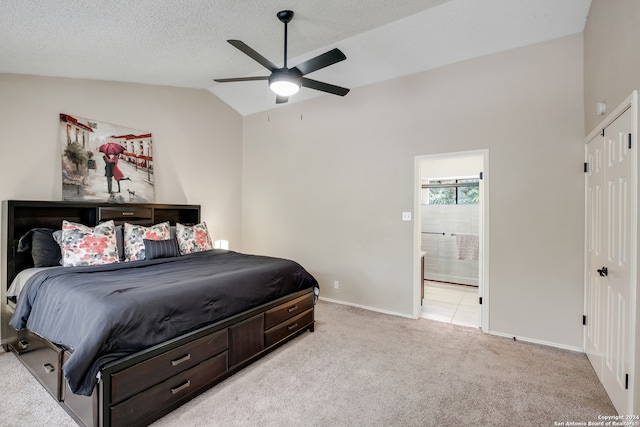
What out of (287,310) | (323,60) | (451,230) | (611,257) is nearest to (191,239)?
(287,310)

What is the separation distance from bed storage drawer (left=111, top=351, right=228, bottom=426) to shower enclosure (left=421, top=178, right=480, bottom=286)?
4761 mm

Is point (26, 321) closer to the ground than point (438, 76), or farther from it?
closer to the ground

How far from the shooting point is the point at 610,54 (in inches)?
86.6

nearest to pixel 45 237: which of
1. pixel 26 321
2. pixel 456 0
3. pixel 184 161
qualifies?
pixel 26 321

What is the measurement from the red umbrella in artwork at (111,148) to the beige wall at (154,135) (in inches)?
11.6

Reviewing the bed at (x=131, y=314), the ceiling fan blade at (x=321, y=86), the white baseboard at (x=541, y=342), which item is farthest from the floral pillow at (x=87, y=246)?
the white baseboard at (x=541, y=342)

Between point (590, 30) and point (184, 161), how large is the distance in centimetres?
498

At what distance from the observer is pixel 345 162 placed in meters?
4.36

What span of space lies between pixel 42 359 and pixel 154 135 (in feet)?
9.73

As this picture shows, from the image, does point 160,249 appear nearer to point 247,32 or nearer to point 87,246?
point 87,246

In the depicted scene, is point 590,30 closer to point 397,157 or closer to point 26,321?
point 397,157

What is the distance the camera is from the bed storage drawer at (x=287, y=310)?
274cm

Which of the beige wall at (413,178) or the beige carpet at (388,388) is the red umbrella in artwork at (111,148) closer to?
the beige wall at (413,178)

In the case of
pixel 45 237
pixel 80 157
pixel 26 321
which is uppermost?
pixel 80 157
